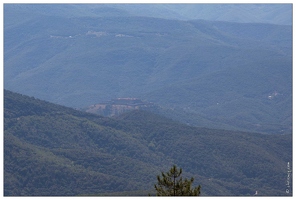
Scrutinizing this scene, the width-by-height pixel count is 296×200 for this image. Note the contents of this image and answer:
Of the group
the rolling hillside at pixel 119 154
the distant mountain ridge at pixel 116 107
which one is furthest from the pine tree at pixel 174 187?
the distant mountain ridge at pixel 116 107

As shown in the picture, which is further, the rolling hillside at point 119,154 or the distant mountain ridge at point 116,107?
the distant mountain ridge at point 116,107

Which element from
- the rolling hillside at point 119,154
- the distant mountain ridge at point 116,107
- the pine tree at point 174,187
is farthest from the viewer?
the distant mountain ridge at point 116,107

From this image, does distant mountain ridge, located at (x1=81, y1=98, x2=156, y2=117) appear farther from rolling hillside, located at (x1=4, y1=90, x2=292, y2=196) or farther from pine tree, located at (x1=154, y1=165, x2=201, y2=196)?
pine tree, located at (x1=154, y1=165, x2=201, y2=196)

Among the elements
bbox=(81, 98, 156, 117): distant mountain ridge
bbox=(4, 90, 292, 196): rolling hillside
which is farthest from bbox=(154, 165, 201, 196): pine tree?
bbox=(81, 98, 156, 117): distant mountain ridge

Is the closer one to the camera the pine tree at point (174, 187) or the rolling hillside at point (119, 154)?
the pine tree at point (174, 187)

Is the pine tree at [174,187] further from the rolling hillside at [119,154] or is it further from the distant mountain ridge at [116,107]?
the distant mountain ridge at [116,107]

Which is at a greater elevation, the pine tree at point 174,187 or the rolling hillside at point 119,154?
the rolling hillside at point 119,154

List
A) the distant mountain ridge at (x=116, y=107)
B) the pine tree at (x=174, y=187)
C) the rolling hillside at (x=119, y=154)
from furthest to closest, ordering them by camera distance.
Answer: the distant mountain ridge at (x=116, y=107), the rolling hillside at (x=119, y=154), the pine tree at (x=174, y=187)

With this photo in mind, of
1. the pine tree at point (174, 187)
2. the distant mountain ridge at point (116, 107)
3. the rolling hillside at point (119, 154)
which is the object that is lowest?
the pine tree at point (174, 187)
